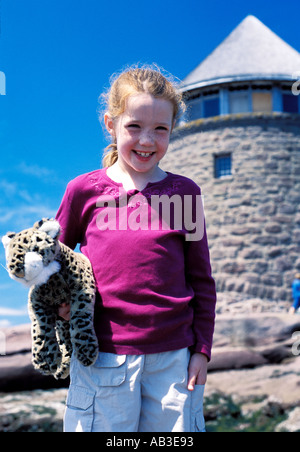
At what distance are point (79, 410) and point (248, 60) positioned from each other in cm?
1244

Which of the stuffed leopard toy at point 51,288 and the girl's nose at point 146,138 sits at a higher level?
the girl's nose at point 146,138

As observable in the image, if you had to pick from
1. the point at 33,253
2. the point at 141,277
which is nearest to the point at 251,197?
the point at 141,277

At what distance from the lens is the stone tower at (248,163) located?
11695 millimetres

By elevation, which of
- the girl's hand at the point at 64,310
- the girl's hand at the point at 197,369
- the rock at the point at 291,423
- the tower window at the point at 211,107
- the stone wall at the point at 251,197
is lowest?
the rock at the point at 291,423

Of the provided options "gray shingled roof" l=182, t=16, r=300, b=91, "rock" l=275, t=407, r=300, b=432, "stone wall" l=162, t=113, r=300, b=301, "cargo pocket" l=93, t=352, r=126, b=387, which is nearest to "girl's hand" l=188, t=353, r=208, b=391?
"cargo pocket" l=93, t=352, r=126, b=387

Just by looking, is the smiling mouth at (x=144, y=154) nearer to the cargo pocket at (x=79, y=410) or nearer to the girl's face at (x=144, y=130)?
the girl's face at (x=144, y=130)

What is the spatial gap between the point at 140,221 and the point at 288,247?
34.2 ft

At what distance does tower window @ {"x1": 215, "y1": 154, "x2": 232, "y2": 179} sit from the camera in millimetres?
12570

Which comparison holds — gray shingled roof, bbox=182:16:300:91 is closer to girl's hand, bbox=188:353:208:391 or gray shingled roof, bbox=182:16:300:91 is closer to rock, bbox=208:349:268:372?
rock, bbox=208:349:268:372

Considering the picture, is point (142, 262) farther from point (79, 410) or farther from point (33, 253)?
point (79, 410)

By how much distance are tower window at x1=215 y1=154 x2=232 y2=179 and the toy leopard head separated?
11.1m

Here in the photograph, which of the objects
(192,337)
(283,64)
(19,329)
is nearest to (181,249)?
(192,337)

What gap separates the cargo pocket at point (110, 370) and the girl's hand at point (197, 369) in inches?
10.4

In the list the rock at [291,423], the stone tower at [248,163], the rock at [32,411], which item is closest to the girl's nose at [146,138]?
the rock at [32,411]
